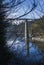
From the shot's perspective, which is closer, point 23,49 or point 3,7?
point 3,7

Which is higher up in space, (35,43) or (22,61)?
(35,43)

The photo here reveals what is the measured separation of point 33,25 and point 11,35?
428 millimetres

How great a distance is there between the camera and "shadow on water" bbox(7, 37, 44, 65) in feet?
7.81

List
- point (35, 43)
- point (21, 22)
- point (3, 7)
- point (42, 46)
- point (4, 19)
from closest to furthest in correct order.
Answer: point (3, 7) < point (4, 19) < point (21, 22) < point (35, 43) < point (42, 46)

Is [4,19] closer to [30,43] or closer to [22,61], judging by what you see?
[30,43]

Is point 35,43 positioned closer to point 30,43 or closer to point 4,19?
point 30,43

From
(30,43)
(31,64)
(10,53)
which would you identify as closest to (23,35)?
(30,43)

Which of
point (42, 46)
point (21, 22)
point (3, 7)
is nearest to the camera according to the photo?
point (3, 7)

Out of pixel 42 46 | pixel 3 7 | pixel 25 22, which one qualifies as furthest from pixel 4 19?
pixel 42 46

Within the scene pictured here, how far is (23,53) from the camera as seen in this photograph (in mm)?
2502

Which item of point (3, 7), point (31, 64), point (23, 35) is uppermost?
point (3, 7)

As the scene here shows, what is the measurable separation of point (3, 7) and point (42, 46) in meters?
1.19

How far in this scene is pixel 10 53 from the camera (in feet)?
7.86

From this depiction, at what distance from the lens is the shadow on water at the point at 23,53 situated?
2.38 m
